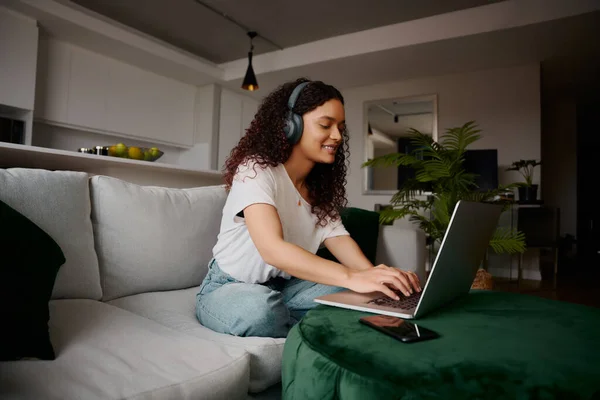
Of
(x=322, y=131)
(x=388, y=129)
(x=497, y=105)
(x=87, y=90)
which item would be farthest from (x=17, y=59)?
(x=497, y=105)

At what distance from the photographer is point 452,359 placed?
570mm

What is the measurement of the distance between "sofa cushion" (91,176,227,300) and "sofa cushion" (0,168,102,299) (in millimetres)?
63

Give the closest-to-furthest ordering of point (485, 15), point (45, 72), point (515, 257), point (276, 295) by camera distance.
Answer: point (276, 295)
point (485, 15)
point (45, 72)
point (515, 257)

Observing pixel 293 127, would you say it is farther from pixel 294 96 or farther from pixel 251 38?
pixel 251 38

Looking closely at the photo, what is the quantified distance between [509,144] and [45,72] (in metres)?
5.41

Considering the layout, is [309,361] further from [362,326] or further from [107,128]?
[107,128]

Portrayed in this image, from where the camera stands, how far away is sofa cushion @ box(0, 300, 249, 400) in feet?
2.28

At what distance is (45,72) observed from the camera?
4.38 m

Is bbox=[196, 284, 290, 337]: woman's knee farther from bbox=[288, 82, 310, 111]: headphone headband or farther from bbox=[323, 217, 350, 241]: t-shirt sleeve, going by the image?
bbox=[288, 82, 310, 111]: headphone headband

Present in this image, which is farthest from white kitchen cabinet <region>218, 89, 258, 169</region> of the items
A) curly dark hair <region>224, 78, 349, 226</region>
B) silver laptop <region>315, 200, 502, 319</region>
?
silver laptop <region>315, 200, 502, 319</region>

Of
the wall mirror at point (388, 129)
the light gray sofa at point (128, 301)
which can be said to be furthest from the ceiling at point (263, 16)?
the light gray sofa at point (128, 301)

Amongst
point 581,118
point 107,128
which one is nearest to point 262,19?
point 107,128

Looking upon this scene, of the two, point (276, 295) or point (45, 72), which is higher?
point (45, 72)

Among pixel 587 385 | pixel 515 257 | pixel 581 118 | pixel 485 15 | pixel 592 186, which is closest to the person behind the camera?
pixel 587 385
